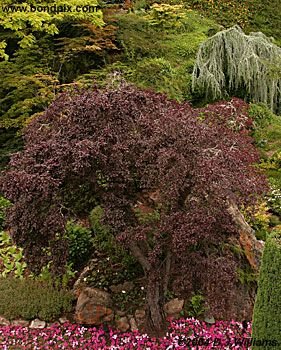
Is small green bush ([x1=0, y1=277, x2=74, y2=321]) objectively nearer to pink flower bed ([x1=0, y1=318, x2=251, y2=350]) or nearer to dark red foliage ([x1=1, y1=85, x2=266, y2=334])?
pink flower bed ([x1=0, y1=318, x2=251, y2=350])

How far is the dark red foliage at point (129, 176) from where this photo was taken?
4.48 metres

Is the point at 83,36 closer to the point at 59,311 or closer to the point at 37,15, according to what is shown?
the point at 37,15

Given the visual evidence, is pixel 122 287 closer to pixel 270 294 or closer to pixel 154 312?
pixel 154 312

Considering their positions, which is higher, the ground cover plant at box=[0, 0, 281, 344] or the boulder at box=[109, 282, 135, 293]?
the ground cover plant at box=[0, 0, 281, 344]

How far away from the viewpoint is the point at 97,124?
4.75 meters

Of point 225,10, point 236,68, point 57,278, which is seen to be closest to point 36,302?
point 57,278

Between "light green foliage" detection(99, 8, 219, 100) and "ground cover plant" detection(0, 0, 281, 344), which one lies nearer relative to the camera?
"ground cover plant" detection(0, 0, 281, 344)

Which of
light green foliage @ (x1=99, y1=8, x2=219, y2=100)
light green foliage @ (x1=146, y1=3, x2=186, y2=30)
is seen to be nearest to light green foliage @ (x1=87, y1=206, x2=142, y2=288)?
light green foliage @ (x1=99, y1=8, x2=219, y2=100)

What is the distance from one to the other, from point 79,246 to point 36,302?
0.92m

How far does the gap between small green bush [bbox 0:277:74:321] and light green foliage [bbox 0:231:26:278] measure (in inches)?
20.8

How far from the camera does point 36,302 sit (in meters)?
5.88

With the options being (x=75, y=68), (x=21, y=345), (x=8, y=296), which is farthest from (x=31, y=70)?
(x=21, y=345)

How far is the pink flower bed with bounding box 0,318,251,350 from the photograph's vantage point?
5.03 metres

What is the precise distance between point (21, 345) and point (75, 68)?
619cm
